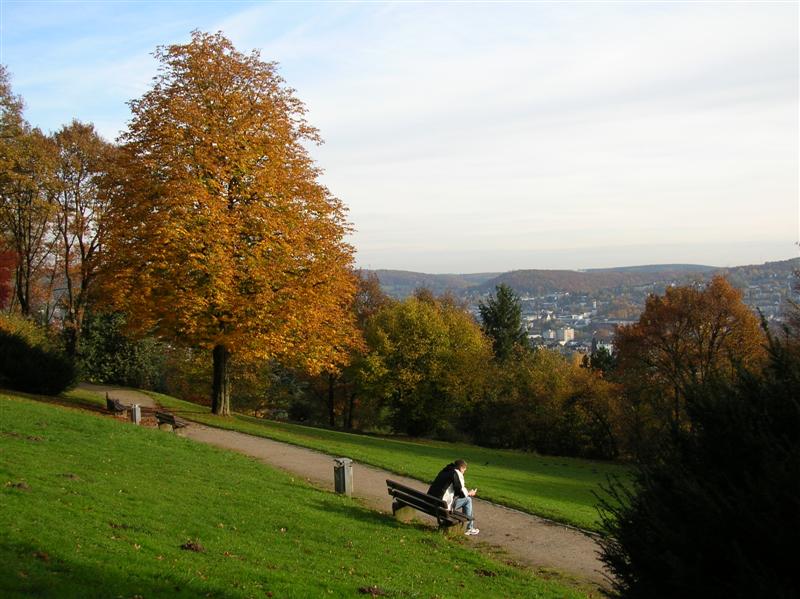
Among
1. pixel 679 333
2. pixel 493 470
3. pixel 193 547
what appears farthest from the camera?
pixel 679 333

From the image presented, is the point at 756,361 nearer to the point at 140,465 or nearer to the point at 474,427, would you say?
the point at 140,465

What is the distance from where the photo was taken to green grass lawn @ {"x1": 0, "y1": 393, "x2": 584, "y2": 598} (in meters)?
7.89

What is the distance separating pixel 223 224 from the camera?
2403cm

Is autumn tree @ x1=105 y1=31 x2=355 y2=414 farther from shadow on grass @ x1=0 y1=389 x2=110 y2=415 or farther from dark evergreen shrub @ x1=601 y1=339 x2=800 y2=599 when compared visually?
dark evergreen shrub @ x1=601 y1=339 x2=800 y2=599

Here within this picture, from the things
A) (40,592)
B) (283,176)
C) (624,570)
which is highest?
(283,176)

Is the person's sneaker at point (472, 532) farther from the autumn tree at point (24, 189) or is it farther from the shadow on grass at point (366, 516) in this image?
the autumn tree at point (24, 189)

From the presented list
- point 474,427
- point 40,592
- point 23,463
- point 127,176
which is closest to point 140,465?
point 23,463

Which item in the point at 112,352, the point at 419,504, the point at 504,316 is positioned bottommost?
the point at 419,504

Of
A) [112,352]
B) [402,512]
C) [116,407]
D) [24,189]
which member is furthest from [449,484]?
[112,352]

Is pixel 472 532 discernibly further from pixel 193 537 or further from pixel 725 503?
pixel 725 503

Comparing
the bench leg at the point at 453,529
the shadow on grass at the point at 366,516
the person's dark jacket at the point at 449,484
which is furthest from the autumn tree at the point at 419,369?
the bench leg at the point at 453,529

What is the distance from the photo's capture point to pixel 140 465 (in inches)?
611

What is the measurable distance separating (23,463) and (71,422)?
299 inches

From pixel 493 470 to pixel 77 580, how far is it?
20896 millimetres
